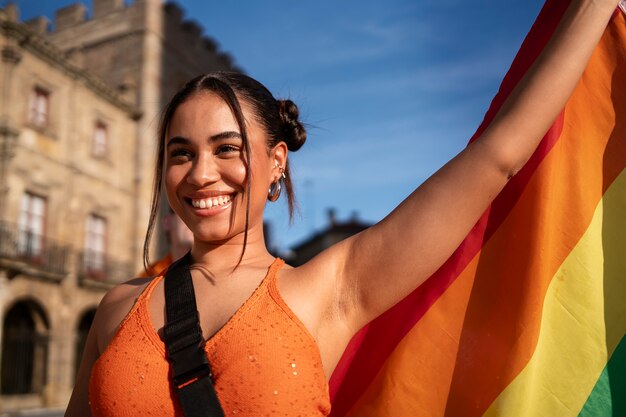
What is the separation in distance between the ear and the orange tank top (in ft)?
1.25

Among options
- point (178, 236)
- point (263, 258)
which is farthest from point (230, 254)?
point (178, 236)

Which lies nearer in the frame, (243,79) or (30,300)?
(243,79)

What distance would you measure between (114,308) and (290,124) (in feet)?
2.28

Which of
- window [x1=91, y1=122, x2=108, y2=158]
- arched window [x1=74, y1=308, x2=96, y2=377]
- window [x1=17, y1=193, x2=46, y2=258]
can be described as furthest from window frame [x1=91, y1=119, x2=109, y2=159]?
arched window [x1=74, y1=308, x2=96, y2=377]

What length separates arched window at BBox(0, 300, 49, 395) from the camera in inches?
682

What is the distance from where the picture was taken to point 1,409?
632 inches

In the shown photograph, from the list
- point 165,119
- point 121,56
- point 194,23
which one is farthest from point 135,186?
point 165,119

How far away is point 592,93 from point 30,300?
18.6 metres

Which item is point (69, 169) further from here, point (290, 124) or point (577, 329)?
point (577, 329)

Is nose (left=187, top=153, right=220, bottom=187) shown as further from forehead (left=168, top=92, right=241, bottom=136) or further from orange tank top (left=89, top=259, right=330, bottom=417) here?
orange tank top (left=89, top=259, right=330, bottom=417)

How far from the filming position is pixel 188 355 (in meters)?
1.35

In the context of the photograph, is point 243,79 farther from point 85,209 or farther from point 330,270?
point 85,209

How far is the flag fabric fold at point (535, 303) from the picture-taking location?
64.7 inches

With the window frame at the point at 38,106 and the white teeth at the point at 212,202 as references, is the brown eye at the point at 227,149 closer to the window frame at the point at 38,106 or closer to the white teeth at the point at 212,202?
the white teeth at the point at 212,202
